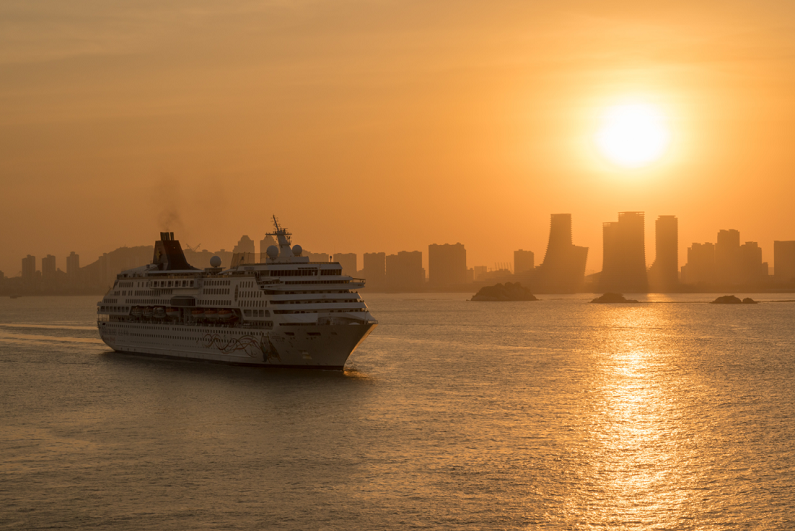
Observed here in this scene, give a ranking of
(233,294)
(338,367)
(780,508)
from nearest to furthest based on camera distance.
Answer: (780,508), (338,367), (233,294)

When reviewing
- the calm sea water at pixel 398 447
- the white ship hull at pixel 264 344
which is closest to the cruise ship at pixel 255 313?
the white ship hull at pixel 264 344

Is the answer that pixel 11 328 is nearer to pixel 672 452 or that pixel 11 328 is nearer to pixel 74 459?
pixel 74 459

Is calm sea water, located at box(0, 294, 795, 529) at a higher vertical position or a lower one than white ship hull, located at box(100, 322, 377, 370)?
lower

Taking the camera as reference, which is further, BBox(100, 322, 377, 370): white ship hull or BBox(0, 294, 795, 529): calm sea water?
BBox(100, 322, 377, 370): white ship hull

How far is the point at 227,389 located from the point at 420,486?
26326 mm

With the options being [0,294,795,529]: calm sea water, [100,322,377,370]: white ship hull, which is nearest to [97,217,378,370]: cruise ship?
[100,322,377,370]: white ship hull

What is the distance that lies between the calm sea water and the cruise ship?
6.30 ft

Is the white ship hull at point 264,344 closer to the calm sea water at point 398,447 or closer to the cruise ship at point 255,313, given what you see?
the cruise ship at point 255,313

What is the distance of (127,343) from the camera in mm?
76562

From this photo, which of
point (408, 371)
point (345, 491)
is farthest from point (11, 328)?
point (345, 491)

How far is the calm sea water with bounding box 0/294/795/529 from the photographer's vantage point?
1004 inches

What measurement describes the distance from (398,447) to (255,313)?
27.9 metres

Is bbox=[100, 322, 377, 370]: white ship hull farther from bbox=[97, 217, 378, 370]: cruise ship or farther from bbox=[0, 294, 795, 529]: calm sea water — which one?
bbox=[0, 294, 795, 529]: calm sea water

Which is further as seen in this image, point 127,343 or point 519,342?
point 519,342
